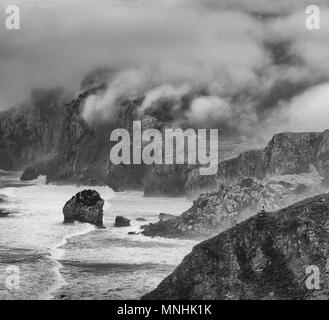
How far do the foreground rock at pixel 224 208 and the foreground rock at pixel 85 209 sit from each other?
8594 millimetres

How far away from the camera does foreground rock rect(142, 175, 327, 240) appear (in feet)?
266

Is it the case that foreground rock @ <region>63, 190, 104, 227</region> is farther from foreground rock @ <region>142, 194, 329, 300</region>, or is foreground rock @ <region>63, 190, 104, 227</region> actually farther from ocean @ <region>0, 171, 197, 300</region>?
foreground rock @ <region>142, 194, 329, 300</region>

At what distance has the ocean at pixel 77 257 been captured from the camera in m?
49.3

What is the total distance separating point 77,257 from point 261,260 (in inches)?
1100

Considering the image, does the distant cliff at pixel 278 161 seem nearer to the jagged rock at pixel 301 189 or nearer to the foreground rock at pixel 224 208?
the jagged rock at pixel 301 189

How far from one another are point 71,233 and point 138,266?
982 inches

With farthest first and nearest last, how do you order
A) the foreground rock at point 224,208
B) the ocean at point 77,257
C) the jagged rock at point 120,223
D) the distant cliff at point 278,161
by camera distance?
the distant cliff at point 278,161
the jagged rock at point 120,223
the foreground rock at point 224,208
the ocean at point 77,257

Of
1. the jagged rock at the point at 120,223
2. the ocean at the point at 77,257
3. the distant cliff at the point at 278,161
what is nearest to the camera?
the ocean at the point at 77,257

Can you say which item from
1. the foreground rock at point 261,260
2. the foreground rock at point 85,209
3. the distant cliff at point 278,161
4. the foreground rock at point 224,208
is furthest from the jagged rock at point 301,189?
the foreground rock at point 261,260

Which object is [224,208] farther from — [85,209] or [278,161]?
[278,161]

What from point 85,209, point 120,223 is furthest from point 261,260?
point 85,209

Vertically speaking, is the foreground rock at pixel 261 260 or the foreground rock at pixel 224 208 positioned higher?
the foreground rock at pixel 224 208

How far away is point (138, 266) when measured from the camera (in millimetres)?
59469
